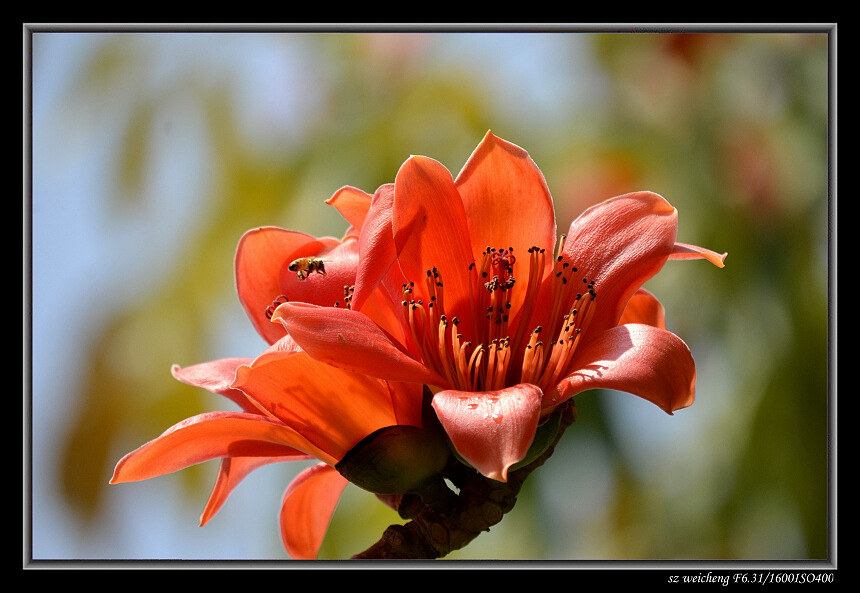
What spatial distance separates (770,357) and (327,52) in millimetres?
1173

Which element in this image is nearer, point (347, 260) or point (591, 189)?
point (347, 260)

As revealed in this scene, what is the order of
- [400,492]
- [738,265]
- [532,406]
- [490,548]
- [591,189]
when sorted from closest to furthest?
1. [532,406]
2. [400,492]
3. [490,548]
4. [738,265]
5. [591,189]

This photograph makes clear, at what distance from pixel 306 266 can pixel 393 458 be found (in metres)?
0.20

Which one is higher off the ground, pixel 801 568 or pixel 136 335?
pixel 136 335

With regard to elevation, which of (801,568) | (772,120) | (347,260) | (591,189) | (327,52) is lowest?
(801,568)

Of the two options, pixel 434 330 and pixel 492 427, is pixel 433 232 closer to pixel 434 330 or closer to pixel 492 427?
pixel 434 330

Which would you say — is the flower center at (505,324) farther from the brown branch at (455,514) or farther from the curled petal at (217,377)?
the curled petal at (217,377)

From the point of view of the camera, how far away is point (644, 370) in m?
0.65

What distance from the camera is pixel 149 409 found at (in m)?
1.83

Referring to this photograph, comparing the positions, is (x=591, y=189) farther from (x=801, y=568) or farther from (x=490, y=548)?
(x=801, y=568)

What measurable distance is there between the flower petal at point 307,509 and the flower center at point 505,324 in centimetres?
23

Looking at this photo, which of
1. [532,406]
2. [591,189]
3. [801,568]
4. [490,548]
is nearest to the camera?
[532,406]

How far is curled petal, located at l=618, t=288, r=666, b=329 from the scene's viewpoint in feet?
2.83

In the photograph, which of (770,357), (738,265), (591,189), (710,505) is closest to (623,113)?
(591,189)
